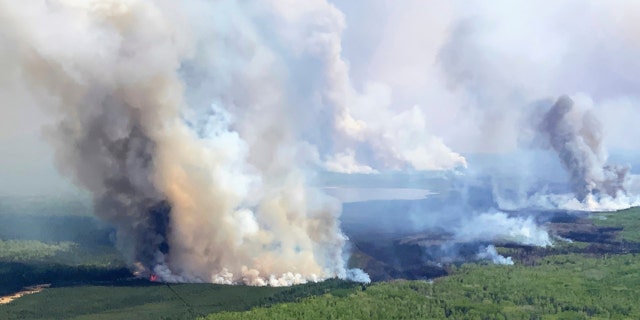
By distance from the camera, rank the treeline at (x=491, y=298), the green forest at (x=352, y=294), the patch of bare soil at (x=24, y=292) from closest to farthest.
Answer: the treeline at (x=491, y=298), the green forest at (x=352, y=294), the patch of bare soil at (x=24, y=292)

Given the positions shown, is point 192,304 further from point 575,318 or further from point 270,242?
point 575,318

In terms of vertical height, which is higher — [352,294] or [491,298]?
[352,294]

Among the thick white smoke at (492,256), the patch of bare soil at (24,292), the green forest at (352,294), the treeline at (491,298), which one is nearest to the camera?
the treeline at (491,298)

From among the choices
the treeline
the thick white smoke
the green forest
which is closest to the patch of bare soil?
the green forest

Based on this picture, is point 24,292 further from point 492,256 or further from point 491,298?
point 492,256

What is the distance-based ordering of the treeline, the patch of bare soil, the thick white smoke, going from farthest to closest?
the thick white smoke, the patch of bare soil, the treeline

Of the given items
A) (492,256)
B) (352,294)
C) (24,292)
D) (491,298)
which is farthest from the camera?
(492,256)

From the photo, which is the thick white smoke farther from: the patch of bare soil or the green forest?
the patch of bare soil

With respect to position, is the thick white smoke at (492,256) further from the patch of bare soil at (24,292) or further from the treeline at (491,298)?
the patch of bare soil at (24,292)

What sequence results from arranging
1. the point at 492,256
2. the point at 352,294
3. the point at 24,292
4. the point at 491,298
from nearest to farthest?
1. the point at 352,294
2. the point at 491,298
3. the point at 24,292
4. the point at 492,256

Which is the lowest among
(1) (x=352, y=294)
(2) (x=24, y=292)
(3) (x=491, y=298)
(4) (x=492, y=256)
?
(3) (x=491, y=298)

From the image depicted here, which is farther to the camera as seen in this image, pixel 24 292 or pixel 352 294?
pixel 24 292

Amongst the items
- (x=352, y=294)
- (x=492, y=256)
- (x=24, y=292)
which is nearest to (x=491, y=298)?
(x=352, y=294)

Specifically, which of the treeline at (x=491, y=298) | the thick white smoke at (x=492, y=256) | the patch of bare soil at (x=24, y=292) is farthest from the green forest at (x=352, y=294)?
the thick white smoke at (x=492, y=256)
